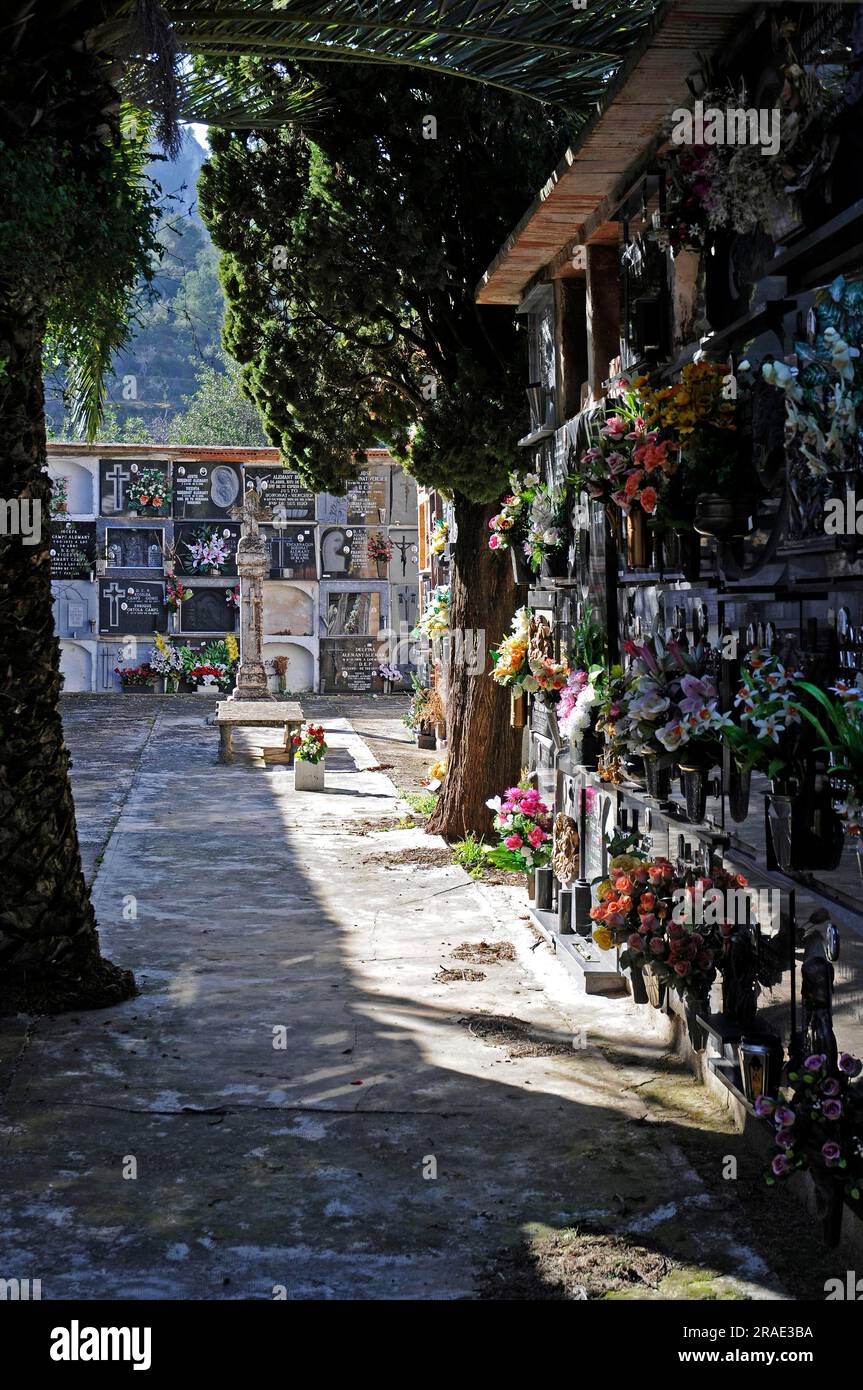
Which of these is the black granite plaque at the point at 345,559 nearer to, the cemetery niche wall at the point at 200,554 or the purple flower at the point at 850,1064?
the cemetery niche wall at the point at 200,554

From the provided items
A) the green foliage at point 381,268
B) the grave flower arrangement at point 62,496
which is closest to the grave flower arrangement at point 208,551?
the grave flower arrangement at point 62,496

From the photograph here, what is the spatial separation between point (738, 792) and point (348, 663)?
25143 mm

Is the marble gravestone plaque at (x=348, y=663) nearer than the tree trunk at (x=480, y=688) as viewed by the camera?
No

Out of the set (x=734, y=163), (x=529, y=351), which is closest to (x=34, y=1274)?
(x=734, y=163)

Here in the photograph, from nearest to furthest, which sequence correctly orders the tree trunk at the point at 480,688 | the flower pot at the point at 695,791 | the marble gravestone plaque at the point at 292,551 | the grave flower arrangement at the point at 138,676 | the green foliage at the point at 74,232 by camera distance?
the flower pot at the point at 695,791 < the green foliage at the point at 74,232 < the tree trunk at the point at 480,688 < the grave flower arrangement at the point at 138,676 < the marble gravestone plaque at the point at 292,551

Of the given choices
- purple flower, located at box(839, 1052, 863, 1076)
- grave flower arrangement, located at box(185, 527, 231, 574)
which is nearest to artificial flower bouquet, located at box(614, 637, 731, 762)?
purple flower, located at box(839, 1052, 863, 1076)

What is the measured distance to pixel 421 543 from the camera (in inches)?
1022

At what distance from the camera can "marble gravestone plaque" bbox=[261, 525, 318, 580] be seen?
30.1 meters

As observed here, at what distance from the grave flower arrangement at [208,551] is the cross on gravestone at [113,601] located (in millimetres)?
1630

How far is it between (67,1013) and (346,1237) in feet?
9.11

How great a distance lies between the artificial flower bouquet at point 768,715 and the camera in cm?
407

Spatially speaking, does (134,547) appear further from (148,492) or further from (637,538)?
(637,538)

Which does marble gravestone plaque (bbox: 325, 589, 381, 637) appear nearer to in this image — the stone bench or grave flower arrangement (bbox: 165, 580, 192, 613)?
grave flower arrangement (bbox: 165, 580, 192, 613)

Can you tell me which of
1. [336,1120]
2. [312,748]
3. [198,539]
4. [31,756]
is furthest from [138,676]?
[336,1120]
